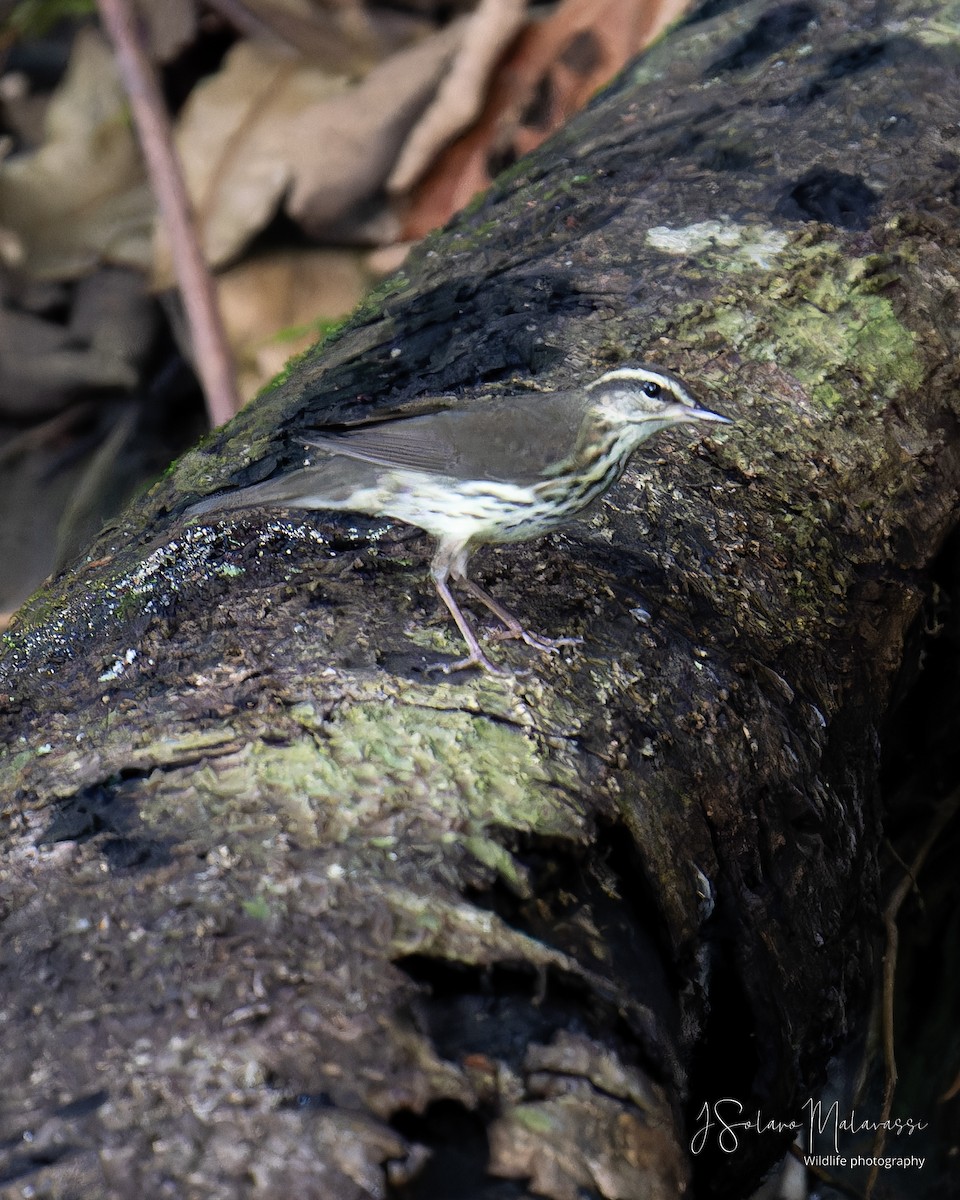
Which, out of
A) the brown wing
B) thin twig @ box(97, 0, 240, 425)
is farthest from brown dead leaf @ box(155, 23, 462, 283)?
the brown wing

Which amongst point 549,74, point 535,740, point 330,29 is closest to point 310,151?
point 330,29

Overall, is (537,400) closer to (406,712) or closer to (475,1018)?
(406,712)

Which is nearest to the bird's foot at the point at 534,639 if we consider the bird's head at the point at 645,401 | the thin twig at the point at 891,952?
the bird's head at the point at 645,401

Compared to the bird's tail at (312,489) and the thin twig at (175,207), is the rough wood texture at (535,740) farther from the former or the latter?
the thin twig at (175,207)

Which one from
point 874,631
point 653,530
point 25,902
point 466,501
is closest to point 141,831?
point 25,902

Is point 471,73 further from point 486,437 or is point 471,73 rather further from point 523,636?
point 523,636

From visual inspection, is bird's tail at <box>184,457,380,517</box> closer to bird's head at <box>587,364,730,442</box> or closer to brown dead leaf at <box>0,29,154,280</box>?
bird's head at <box>587,364,730,442</box>
